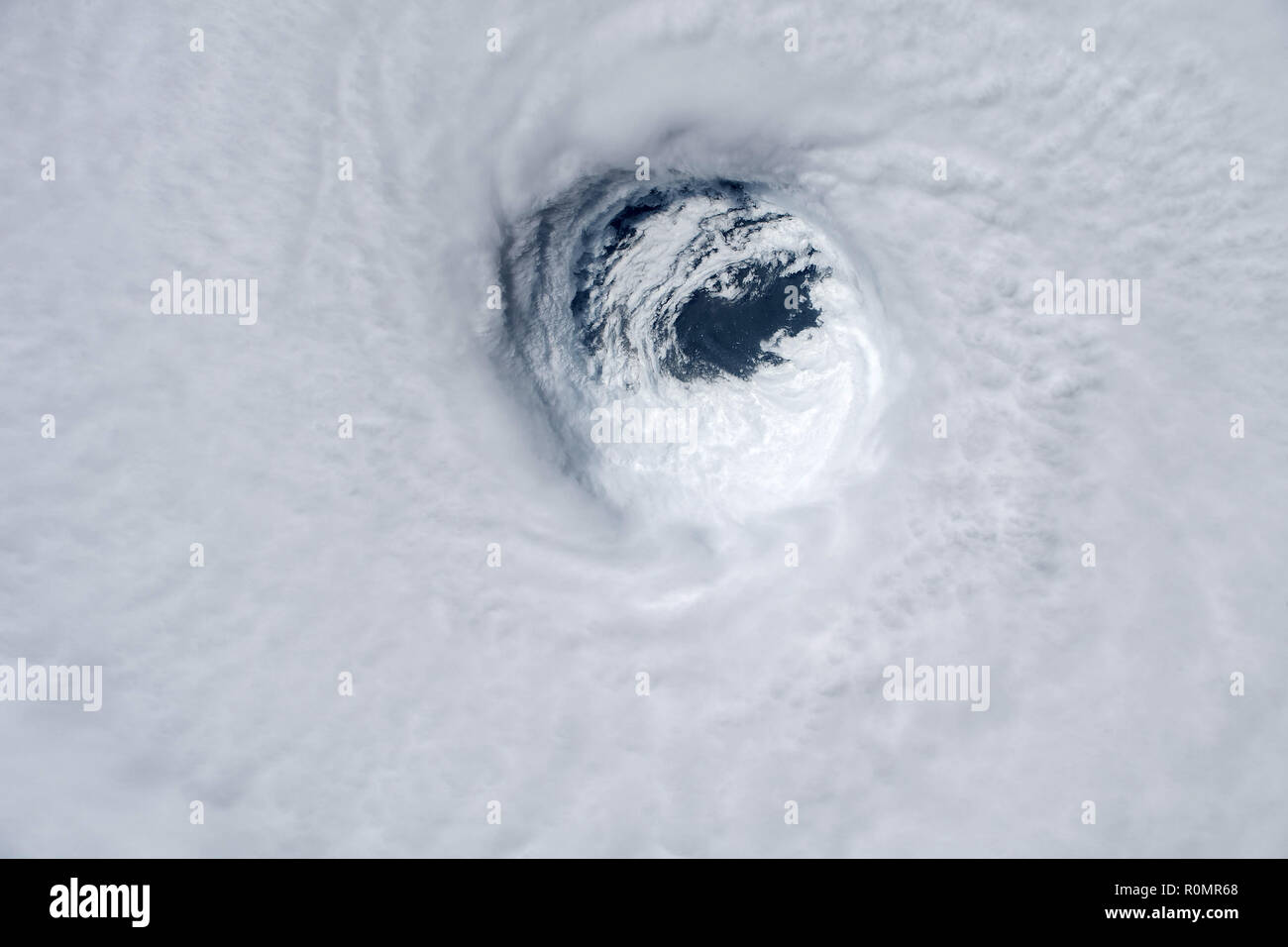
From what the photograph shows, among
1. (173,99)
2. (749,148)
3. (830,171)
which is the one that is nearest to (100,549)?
(173,99)

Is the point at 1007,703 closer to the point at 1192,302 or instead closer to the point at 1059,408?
the point at 1059,408

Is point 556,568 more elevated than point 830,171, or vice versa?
point 830,171

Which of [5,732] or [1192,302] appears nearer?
[1192,302]

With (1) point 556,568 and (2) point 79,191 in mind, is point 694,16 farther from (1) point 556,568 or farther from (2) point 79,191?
(2) point 79,191

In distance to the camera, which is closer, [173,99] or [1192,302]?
[1192,302]

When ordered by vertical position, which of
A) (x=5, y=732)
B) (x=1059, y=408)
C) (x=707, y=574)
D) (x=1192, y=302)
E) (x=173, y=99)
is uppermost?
(x=173, y=99)

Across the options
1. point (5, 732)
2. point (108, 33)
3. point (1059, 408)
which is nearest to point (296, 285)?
point (108, 33)
